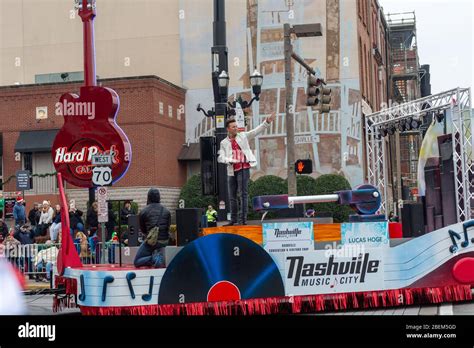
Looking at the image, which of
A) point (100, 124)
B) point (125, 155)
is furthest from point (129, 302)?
point (100, 124)

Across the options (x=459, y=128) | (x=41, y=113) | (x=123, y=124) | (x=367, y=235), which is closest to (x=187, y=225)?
(x=367, y=235)

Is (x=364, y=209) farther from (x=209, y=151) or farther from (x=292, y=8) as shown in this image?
(x=292, y=8)

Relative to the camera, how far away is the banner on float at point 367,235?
340 inches

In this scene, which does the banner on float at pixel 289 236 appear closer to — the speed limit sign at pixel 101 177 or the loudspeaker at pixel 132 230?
the loudspeaker at pixel 132 230

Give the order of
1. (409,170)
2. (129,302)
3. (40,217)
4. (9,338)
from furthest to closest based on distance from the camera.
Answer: (409,170)
(40,217)
(129,302)
(9,338)

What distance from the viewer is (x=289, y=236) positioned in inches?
337

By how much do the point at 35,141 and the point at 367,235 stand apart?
74.7 ft

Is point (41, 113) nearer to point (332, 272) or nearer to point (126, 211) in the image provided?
point (126, 211)

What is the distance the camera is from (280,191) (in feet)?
103

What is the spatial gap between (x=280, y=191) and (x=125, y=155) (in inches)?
668

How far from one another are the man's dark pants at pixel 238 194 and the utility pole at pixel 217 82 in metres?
5.73

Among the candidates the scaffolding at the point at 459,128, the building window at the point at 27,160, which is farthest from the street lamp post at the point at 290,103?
the building window at the point at 27,160

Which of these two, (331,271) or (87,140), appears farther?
(87,140)

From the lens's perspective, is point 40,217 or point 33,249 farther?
point 40,217
